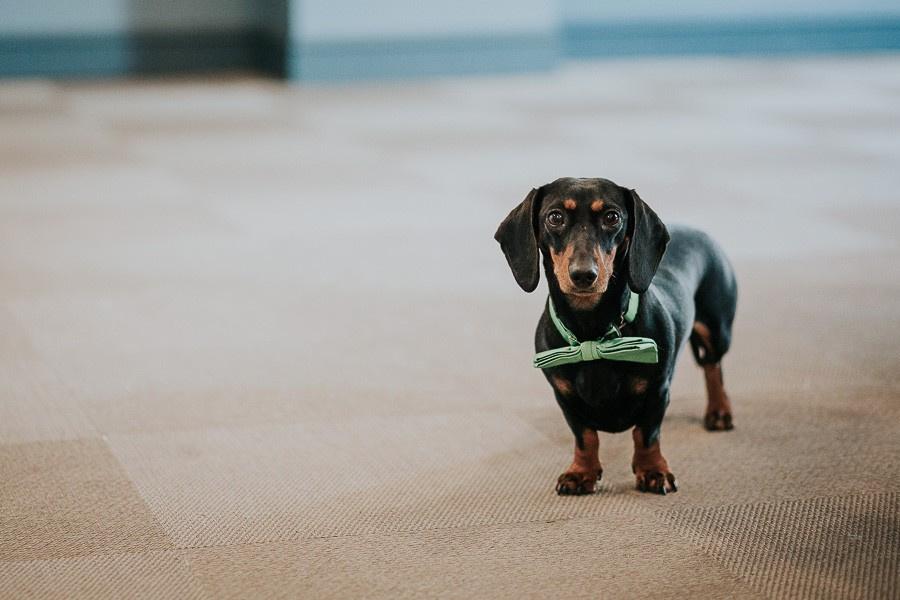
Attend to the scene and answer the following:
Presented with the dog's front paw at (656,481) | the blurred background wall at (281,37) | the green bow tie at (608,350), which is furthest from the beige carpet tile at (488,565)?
the blurred background wall at (281,37)

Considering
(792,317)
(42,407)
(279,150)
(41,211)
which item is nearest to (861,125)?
(279,150)

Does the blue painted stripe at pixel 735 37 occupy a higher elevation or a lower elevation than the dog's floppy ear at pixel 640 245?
lower

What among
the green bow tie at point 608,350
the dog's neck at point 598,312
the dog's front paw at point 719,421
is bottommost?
the dog's front paw at point 719,421

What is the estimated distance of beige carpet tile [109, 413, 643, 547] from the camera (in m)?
3.33

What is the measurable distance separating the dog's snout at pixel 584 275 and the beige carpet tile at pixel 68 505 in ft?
4.03

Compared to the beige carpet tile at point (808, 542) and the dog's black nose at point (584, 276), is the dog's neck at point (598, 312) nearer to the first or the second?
the dog's black nose at point (584, 276)

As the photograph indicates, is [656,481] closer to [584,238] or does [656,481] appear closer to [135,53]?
[584,238]

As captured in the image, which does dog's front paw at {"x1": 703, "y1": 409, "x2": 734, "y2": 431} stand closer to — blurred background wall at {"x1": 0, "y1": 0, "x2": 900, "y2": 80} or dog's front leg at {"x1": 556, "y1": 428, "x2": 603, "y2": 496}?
dog's front leg at {"x1": 556, "y1": 428, "x2": 603, "y2": 496}

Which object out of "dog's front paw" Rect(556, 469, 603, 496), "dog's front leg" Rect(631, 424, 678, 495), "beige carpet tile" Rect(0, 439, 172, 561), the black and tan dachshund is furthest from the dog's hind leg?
"beige carpet tile" Rect(0, 439, 172, 561)

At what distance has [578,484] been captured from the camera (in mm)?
3438

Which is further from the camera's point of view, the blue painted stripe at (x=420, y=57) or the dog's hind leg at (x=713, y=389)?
the blue painted stripe at (x=420, y=57)

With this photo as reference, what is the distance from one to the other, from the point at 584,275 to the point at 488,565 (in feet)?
2.44

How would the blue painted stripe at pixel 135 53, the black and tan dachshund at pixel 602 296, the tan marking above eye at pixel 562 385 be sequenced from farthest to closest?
the blue painted stripe at pixel 135 53 → the tan marking above eye at pixel 562 385 → the black and tan dachshund at pixel 602 296

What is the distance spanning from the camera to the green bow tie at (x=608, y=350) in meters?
3.10
